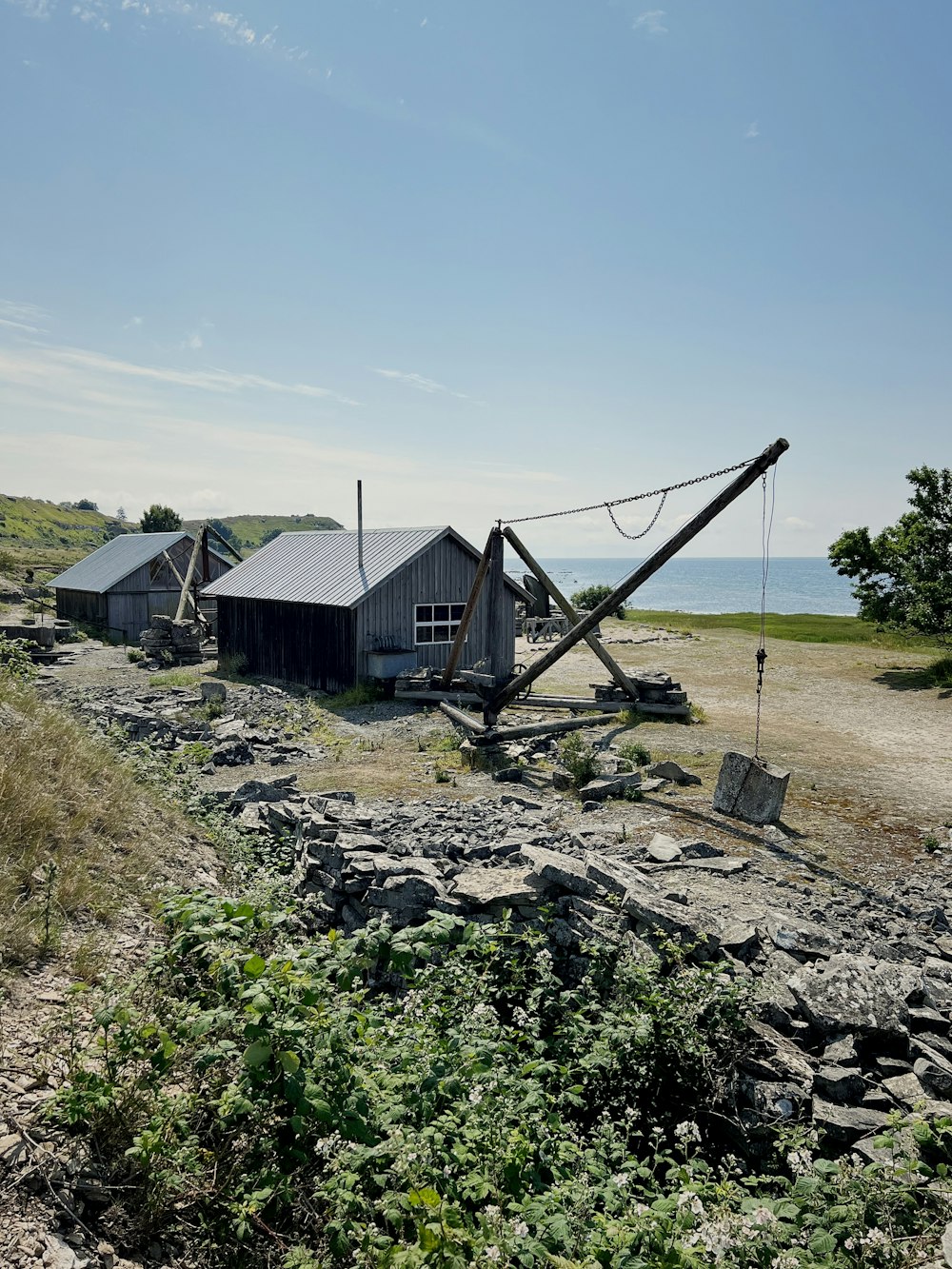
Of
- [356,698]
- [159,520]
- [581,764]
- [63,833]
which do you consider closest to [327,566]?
[356,698]

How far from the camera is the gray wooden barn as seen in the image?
40.7 m

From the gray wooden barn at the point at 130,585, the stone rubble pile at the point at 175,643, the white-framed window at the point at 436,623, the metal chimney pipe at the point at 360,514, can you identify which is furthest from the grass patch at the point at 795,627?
the gray wooden barn at the point at 130,585

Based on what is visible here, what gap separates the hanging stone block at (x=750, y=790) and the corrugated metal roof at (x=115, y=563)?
35.7 meters

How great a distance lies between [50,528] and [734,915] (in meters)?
141

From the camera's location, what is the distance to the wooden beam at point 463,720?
16.9 m

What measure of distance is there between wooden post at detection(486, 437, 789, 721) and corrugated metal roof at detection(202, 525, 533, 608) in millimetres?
7586

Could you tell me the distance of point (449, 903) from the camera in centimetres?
729

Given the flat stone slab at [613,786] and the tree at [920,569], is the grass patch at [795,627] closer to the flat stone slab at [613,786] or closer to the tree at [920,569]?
the tree at [920,569]

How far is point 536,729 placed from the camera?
17.2 metres

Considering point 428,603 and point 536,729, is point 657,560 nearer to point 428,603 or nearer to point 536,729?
point 536,729

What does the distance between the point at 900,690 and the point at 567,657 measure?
13860 millimetres

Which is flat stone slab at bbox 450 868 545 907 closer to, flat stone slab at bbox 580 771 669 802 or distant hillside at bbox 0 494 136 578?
flat stone slab at bbox 580 771 669 802

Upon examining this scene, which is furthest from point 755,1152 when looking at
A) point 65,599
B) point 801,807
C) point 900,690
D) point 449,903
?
point 65,599

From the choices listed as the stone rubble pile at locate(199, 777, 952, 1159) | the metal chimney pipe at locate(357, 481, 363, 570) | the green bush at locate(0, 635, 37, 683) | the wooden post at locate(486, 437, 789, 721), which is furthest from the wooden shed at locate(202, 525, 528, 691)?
the stone rubble pile at locate(199, 777, 952, 1159)
